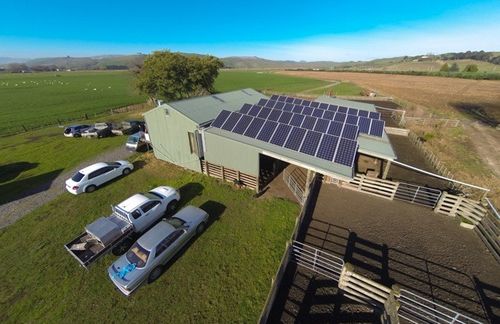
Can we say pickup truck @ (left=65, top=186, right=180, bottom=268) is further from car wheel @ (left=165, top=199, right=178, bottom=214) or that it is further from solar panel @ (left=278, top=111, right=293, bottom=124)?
solar panel @ (left=278, top=111, right=293, bottom=124)

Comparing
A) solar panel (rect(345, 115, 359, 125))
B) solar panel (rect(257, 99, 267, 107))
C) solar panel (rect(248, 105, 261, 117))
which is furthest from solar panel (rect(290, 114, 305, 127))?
solar panel (rect(257, 99, 267, 107))

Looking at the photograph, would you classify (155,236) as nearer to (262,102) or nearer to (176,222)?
(176,222)

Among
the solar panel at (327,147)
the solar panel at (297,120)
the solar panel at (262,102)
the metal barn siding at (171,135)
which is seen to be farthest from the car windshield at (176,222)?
the solar panel at (262,102)

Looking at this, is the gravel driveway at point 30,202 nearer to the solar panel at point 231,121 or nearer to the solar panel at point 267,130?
the solar panel at point 231,121

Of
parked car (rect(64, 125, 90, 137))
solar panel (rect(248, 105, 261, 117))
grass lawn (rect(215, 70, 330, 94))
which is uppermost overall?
solar panel (rect(248, 105, 261, 117))

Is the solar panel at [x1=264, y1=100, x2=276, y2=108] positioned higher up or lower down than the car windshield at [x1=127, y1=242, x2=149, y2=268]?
higher up

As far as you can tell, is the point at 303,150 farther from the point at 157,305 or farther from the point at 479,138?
the point at 479,138
